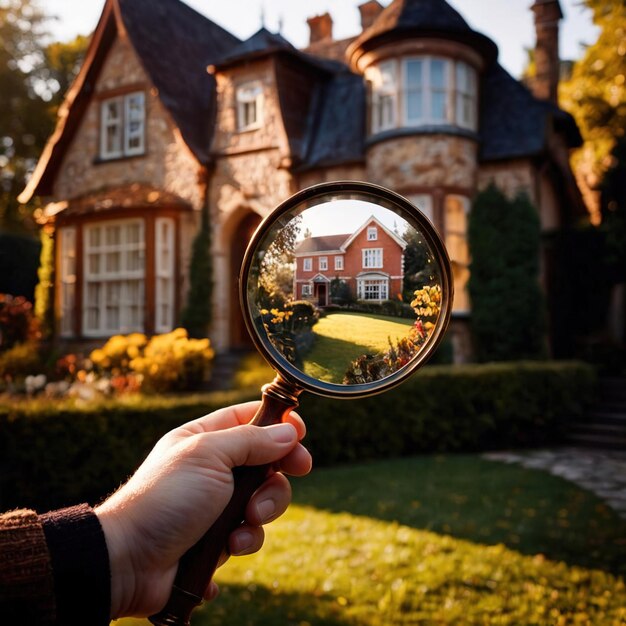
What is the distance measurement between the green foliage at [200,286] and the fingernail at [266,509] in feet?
41.6

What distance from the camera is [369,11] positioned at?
14.8 m

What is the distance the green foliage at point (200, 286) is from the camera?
1405 centimetres

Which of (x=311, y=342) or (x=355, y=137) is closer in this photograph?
(x=311, y=342)

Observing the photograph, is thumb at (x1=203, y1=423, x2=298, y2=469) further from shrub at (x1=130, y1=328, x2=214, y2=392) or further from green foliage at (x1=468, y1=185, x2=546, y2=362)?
green foliage at (x1=468, y1=185, x2=546, y2=362)

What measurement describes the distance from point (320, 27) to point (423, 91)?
5054 millimetres

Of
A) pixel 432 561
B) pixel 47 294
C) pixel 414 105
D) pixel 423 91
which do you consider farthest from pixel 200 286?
pixel 432 561

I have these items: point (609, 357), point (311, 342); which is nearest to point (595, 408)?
point (609, 357)

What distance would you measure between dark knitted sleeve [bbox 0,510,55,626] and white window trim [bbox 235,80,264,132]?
1325 centimetres

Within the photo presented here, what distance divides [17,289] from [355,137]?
12.6 metres

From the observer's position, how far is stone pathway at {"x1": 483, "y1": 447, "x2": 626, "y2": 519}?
707 cm

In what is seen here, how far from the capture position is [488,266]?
41.8ft

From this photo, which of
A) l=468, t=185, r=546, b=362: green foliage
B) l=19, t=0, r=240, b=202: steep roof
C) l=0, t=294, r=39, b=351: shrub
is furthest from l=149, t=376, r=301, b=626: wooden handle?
l=0, t=294, r=39, b=351: shrub

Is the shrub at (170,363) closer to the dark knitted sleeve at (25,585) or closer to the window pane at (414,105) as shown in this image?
the window pane at (414,105)

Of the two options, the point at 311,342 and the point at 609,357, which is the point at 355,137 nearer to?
the point at 609,357
